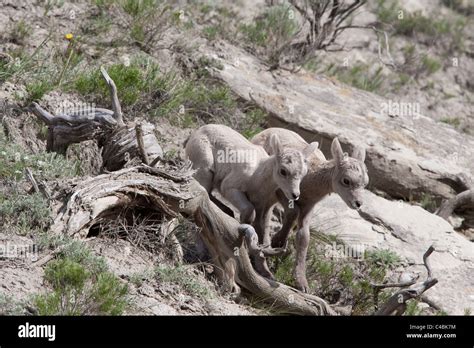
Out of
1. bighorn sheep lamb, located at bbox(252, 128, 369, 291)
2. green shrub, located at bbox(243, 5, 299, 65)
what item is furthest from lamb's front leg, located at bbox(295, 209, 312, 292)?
green shrub, located at bbox(243, 5, 299, 65)

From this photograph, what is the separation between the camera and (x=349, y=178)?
1045 centimetres

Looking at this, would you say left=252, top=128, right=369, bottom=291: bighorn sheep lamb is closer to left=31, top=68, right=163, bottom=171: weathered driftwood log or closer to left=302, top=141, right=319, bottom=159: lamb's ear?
left=302, top=141, right=319, bottom=159: lamb's ear

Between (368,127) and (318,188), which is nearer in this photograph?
(318,188)

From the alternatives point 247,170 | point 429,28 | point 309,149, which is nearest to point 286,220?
point 247,170

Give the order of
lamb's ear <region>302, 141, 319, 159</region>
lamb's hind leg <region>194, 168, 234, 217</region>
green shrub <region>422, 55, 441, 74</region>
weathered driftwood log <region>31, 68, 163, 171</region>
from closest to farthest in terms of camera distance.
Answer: weathered driftwood log <region>31, 68, 163, 171</region>, lamb's ear <region>302, 141, 319, 159</region>, lamb's hind leg <region>194, 168, 234, 217</region>, green shrub <region>422, 55, 441, 74</region>

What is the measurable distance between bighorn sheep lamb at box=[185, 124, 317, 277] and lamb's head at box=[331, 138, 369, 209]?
1.25 ft

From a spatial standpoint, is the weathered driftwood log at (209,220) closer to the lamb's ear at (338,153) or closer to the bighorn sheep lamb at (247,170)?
the bighorn sheep lamb at (247,170)

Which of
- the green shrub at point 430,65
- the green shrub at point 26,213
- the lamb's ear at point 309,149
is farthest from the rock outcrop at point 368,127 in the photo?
the green shrub at point 26,213

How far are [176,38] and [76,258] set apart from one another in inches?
266

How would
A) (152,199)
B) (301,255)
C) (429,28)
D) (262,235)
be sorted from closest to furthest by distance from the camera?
(152,199), (301,255), (262,235), (429,28)

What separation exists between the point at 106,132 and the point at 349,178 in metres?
2.78

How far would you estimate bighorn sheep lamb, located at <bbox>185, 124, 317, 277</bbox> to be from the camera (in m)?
10.5

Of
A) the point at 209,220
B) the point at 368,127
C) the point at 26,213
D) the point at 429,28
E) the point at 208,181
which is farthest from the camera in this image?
the point at 429,28

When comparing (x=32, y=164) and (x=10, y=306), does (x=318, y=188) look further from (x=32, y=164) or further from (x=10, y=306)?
(x=10, y=306)
